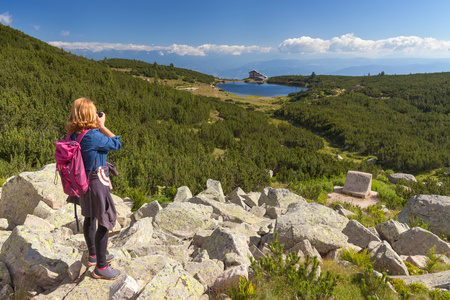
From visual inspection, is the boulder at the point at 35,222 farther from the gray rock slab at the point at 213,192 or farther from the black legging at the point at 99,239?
the gray rock slab at the point at 213,192

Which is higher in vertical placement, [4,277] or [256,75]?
[256,75]

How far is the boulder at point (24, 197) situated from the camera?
4.59 metres

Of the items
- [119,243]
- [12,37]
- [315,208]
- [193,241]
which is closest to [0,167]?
[119,243]

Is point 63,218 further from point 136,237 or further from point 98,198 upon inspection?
point 98,198

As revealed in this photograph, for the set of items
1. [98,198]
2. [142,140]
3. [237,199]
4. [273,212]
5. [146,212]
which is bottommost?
[273,212]

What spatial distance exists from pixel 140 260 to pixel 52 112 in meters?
10.2

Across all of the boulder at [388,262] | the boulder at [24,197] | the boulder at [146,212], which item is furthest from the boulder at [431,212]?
the boulder at [24,197]

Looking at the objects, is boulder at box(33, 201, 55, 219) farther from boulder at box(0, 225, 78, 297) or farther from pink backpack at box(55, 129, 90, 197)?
pink backpack at box(55, 129, 90, 197)

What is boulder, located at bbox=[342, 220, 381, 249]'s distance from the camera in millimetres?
4754

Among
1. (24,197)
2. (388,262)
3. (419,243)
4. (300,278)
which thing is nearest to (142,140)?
(24,197)

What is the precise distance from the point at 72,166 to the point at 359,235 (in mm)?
5036

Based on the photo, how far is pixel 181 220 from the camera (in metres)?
4.93

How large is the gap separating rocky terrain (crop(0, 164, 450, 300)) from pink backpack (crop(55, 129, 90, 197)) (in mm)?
998

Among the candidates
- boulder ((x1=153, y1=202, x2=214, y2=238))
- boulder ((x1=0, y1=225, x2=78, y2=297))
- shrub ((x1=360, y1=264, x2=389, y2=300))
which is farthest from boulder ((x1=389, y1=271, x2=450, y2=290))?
boulder ((x1=0, y1=225, x2=78, y2=297))
